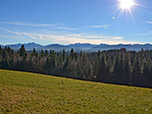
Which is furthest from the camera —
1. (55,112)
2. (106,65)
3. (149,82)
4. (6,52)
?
(6,52)

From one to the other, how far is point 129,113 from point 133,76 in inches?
2025

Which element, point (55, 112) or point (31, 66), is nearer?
point (55, 112)

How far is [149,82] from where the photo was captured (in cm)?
5772

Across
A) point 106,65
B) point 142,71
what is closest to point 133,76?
point 142,71

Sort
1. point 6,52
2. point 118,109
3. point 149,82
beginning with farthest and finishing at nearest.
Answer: point 6,52
point 149,82
point 118,109

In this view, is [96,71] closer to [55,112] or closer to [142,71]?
[142,71]

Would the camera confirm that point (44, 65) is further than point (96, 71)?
Yes

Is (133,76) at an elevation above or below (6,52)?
below

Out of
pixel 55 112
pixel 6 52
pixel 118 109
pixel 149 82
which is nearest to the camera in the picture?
pixel 55 112

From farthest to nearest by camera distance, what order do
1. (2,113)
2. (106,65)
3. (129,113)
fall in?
1. (106,65)
2. (129,113)
3. (2,113)

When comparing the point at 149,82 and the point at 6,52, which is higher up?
the point at 6,52

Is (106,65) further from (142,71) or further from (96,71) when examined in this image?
(142,71)

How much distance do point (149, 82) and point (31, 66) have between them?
6140 centimetres

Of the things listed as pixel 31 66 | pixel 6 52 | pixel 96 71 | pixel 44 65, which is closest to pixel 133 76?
pixel 96 71
